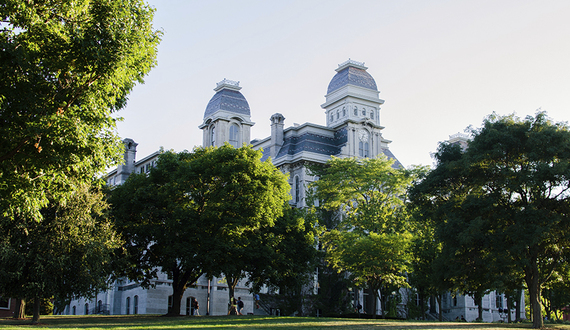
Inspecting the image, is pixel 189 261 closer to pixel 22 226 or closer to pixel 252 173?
pixel 252 173

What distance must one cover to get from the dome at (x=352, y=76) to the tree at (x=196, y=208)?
4027 cm

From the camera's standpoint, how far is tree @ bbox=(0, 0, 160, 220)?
18328 mm

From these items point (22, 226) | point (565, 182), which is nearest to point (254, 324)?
point (22, 226)

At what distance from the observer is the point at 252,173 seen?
40344 millimetres

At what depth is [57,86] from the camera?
19.7 m

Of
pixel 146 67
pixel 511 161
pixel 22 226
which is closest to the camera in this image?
pixel 146 67

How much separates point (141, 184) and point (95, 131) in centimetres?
2272

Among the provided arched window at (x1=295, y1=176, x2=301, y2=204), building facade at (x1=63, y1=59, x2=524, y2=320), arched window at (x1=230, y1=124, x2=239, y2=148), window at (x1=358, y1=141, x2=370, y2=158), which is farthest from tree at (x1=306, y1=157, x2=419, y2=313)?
arched window at (x1=230, y1=124, x2=239, y2=148)

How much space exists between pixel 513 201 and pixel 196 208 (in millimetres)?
19694

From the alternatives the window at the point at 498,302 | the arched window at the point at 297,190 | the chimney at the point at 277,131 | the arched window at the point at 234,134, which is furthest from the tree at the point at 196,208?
the window at the point at 498,302

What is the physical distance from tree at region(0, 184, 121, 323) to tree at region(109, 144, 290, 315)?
6295mm

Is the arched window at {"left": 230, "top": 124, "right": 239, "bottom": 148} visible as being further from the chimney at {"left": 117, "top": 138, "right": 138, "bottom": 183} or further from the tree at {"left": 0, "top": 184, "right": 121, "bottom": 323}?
the tree at {"left": 0, "top": 184, "right": 121, "bottom": 323}

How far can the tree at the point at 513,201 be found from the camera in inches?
1252

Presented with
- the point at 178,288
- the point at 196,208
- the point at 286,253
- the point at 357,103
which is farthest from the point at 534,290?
the point at 357,103
